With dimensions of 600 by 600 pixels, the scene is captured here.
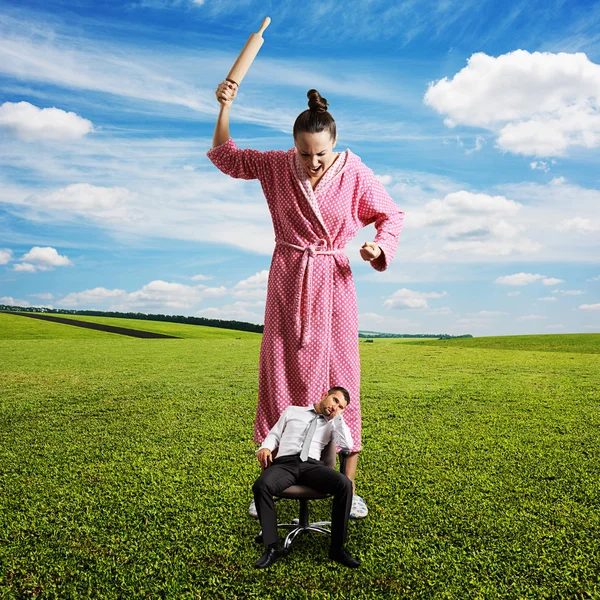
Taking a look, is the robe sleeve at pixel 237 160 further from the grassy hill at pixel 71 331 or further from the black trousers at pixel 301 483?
the grassy hill at pixel 71 331

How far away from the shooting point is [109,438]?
5.30 metres

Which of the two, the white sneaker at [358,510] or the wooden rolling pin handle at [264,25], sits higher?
the wooden rolling pin handle at [264,25]

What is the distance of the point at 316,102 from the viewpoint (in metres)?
2.77

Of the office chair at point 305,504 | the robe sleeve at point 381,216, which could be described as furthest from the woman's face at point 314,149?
the office chair at point 305,504

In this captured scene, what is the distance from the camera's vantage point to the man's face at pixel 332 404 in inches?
113

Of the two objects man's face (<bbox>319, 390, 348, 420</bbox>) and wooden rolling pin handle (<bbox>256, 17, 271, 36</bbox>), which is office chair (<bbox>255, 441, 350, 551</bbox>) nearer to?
man's face (<bbox>319, 390, 348, 420</bbox>)

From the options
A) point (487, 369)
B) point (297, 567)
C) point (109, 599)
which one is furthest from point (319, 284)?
point (487, 369)

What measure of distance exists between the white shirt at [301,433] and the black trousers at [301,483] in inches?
3.6

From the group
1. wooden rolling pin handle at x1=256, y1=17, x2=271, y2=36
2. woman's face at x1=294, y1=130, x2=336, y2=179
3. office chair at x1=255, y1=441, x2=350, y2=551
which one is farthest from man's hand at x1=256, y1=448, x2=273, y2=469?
wooden rolling pin handle at x1=256, y1=17, x2=271, y2=36

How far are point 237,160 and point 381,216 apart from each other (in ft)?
2.81

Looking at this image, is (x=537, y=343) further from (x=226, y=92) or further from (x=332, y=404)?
(x=226, y=92)

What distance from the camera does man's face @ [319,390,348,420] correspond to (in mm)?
2871

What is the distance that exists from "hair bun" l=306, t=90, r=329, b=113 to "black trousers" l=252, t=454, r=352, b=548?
1.69m

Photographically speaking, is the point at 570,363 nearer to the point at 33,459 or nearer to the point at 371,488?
the point at 371,488
